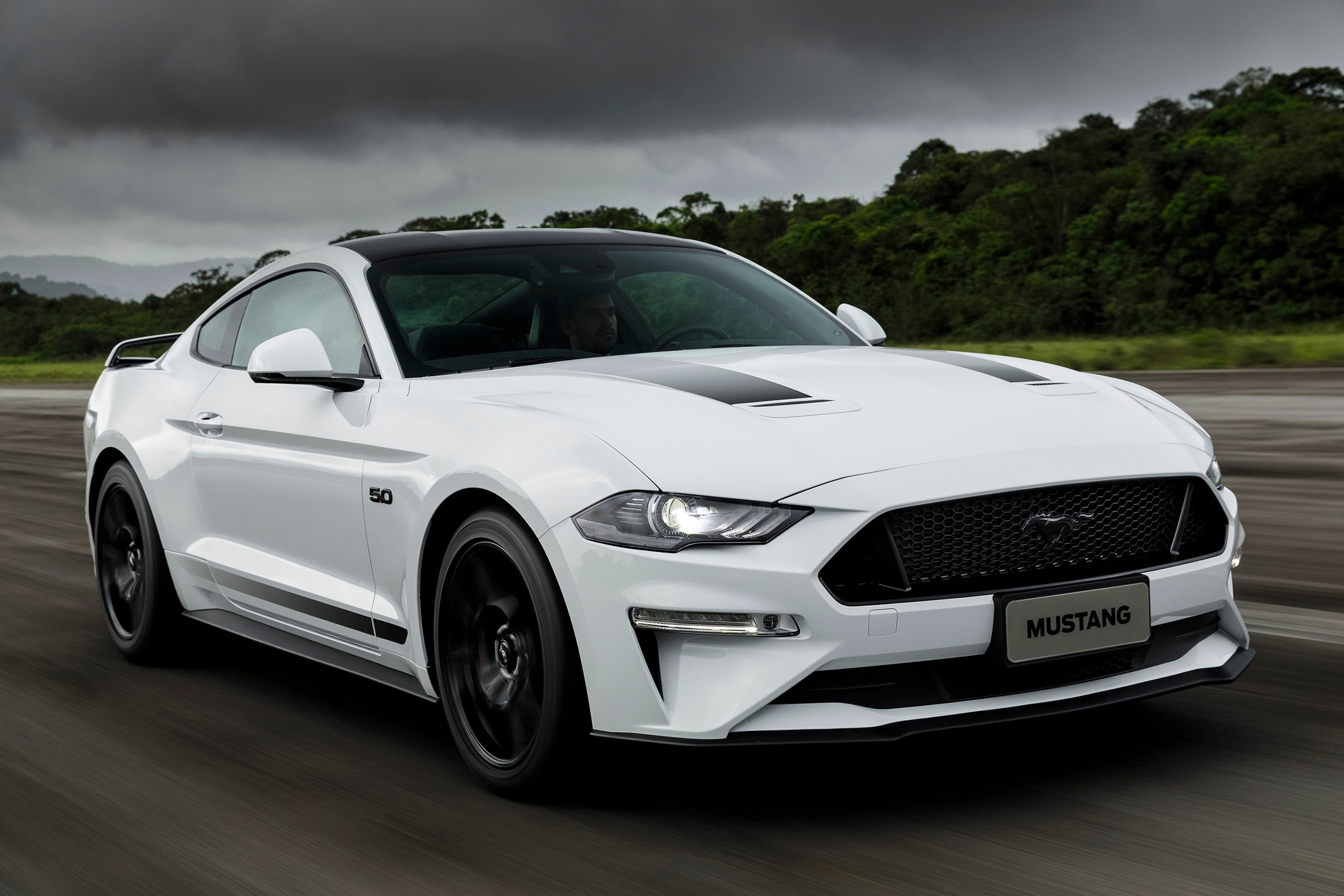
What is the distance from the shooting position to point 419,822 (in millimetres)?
3375

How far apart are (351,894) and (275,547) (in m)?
1.72

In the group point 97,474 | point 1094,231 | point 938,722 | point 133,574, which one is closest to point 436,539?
point 938,722

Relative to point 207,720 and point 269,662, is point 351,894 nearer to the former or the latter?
point 207,720

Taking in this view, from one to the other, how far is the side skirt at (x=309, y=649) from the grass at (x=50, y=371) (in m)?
31.0

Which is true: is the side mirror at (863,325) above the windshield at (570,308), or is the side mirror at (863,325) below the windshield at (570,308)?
below

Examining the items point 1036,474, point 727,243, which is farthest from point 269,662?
point 727,243

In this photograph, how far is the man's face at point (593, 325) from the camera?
4.48 meters

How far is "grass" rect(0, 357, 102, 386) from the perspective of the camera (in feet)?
135

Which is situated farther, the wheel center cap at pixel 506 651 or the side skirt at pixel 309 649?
the side skirt at pixel 309 649

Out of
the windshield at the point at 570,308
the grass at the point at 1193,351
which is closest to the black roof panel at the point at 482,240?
the windshield at the point at 570,308

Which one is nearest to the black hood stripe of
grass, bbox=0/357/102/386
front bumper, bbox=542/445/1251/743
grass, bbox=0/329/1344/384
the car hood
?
the car hood

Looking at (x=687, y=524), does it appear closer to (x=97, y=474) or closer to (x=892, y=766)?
(x=892, y=766)

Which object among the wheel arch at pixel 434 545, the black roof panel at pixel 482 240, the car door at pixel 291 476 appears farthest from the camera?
the black roof panel at pixel 482 240

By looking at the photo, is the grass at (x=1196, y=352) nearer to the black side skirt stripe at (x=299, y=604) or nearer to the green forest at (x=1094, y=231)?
the green forest at (x=1094, y=231)
